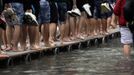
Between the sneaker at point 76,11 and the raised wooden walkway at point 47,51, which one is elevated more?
the sneaker at point 76,11

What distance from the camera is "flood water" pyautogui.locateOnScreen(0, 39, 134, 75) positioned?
37.3ft

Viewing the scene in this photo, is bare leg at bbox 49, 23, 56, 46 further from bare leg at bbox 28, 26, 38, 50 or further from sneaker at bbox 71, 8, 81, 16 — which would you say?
sneaker at bbox 71, 8, 81, 16

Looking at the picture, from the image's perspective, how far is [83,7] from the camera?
17.1m

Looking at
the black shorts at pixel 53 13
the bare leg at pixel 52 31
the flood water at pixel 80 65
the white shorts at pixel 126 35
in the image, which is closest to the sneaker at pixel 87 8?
the flood water at pixel 80 65

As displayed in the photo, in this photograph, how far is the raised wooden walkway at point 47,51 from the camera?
12.6m

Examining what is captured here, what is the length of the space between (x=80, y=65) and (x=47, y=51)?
230 cm

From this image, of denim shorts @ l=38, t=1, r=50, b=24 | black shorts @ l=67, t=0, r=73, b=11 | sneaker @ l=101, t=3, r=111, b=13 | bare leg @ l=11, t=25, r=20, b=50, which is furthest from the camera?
sneaker @ l=101, t=3, r=111, b=13

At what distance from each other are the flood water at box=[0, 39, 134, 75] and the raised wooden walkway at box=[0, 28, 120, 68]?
0.63ft

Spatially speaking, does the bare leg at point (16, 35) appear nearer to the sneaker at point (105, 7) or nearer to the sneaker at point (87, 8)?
the sneaker at point (87, 8)

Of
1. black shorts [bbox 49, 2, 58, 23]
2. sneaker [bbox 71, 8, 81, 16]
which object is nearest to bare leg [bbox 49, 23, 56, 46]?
black shorts [bbox 49, 2, 58, 23]

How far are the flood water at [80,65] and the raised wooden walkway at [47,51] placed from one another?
191mm

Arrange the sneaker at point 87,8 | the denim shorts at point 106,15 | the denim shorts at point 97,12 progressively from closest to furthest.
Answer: the sneaker at point 87,8 → the denim shorts at point 97,12 → the denim shorts at point 106,15

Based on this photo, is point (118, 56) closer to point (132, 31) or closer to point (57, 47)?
point (57, 47)

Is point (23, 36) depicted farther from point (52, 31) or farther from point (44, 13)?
point (52, 31)
